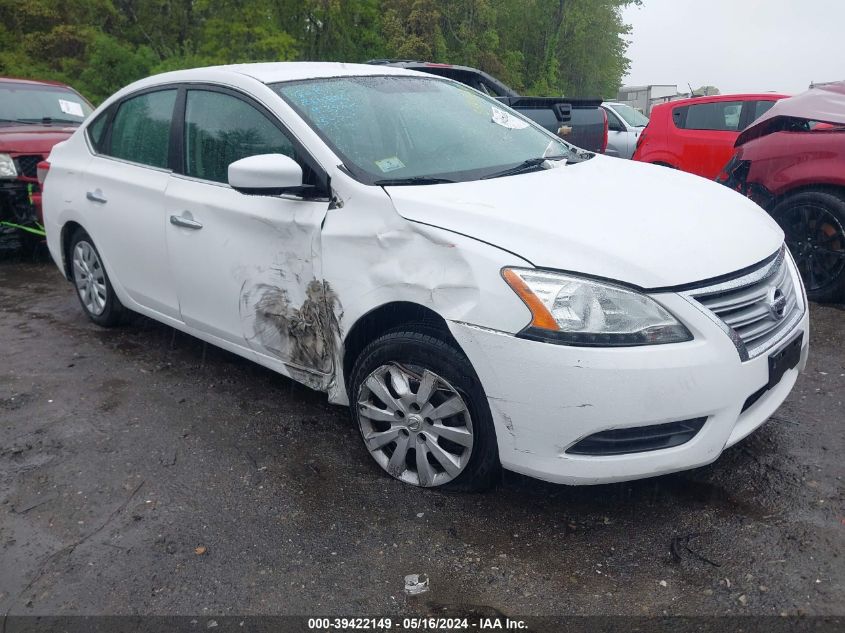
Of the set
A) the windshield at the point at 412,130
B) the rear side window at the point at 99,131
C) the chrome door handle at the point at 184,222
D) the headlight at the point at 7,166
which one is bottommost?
the headlight at the point at 7,166

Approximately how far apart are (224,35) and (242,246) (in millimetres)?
19020

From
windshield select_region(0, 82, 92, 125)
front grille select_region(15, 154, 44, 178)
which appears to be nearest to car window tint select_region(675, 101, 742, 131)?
windshield select_region(0, 82, 92, 125)

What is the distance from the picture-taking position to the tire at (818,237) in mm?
4863

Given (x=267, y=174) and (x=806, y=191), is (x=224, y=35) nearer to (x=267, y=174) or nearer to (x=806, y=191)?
(x=806, y=191)

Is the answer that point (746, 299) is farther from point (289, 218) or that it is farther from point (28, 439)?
point (28, 439)

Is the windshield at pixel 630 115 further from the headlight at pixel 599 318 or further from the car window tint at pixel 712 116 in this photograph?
the headlight at pixel 599 318

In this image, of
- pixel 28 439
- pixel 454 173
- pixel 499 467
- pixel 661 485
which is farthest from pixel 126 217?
pixel 661 485

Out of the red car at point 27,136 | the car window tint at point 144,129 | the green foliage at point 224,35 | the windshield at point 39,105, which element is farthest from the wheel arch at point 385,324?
the green foliage at point 224,35

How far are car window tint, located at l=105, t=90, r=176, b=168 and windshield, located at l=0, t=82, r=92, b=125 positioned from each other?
410cm

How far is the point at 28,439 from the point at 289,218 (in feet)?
5.65

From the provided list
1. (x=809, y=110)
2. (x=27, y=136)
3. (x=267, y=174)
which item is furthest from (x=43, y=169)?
(x=809, y=110)

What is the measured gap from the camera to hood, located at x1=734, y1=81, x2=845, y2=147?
5.04 metres

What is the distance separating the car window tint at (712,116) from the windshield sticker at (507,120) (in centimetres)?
559

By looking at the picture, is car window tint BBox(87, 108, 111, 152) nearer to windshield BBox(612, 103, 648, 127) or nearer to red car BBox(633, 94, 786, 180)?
red car BBox(633, 94, 786, 180)
